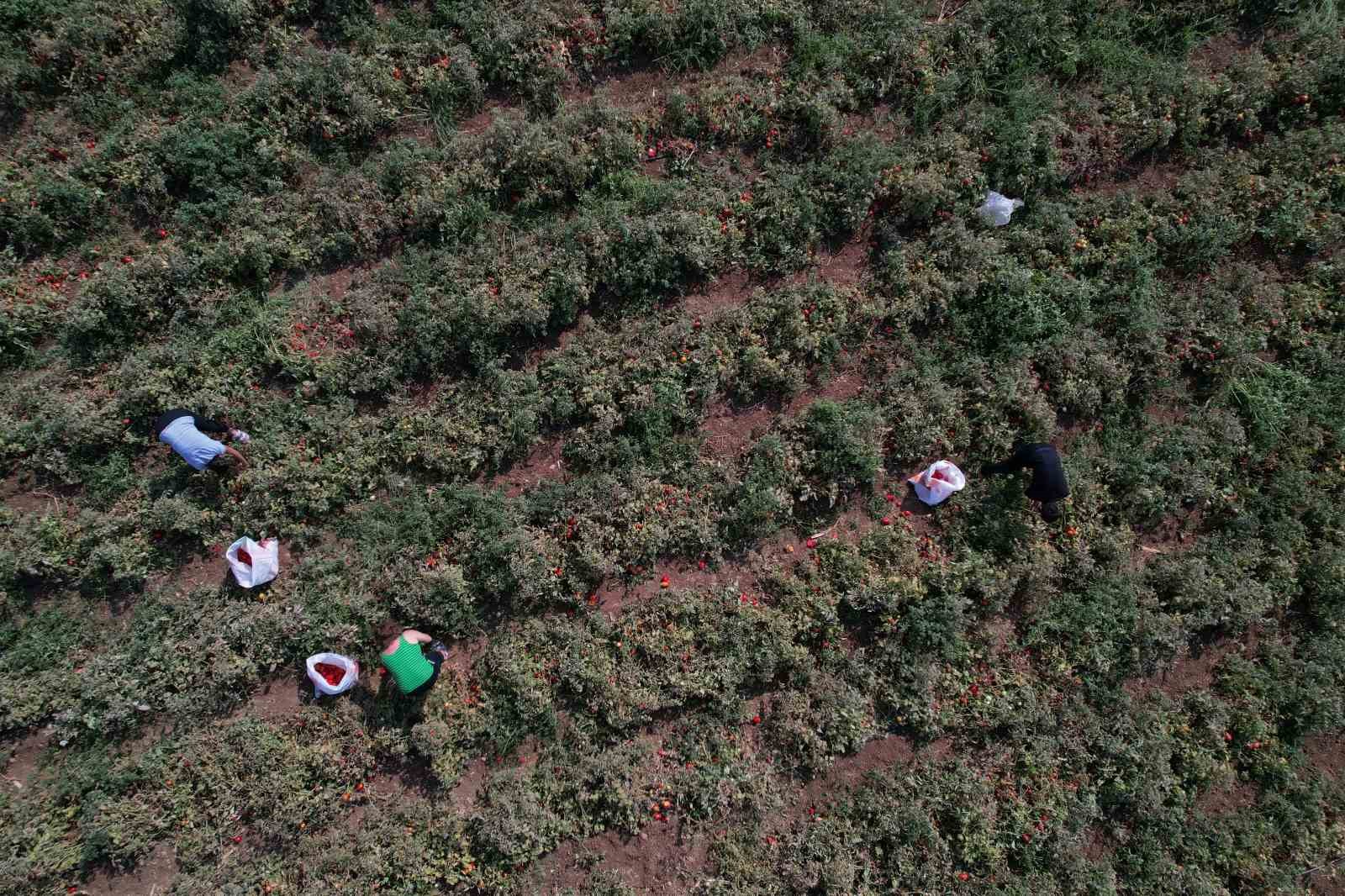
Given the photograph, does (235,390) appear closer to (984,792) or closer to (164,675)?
(164,675)

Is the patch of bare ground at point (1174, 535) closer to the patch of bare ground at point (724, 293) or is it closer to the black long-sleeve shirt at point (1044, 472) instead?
the black long-sleeve shirt at point (1044, 472)

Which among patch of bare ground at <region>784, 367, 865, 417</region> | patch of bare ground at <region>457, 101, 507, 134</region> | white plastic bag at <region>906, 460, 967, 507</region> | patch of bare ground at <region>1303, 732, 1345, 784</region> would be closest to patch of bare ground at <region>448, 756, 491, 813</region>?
patch of bare ground at <region>784, 367, 865, 417</region>

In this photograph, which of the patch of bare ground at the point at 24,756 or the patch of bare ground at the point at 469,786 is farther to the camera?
the patch of bare ground at the point at 469,786

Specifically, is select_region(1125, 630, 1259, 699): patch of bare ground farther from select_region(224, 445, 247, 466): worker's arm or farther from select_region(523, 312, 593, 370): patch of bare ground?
select_region(224, 445, 247, 466): worker's arm

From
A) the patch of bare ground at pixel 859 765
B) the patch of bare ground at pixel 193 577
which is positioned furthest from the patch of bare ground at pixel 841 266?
the patch of bare ground at pixel 193 577

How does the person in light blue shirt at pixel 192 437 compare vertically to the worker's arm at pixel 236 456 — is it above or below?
above
